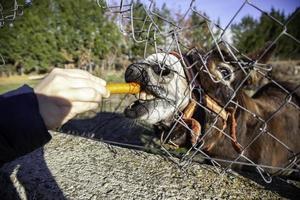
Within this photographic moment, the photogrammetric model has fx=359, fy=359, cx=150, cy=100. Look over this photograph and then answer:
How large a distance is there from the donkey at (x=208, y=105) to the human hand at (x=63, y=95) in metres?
1.03

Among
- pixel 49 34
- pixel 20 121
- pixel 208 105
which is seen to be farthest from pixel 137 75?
pixel 49 34

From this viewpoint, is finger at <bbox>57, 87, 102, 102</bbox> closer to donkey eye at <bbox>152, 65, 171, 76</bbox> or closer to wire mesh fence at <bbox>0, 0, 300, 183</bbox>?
wire mesh fence at <bbox>0, 0, 300, 183</bbox>

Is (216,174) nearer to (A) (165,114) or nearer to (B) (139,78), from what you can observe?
(A) (165,114)

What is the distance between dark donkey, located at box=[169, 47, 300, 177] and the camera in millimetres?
2489

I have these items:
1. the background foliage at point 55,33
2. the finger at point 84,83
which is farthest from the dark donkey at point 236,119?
the background foliage at point 55,33

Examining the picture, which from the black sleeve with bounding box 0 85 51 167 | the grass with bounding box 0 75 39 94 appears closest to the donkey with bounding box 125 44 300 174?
the black sleeve with bounding box 0 85 51 167

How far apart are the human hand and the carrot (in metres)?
0.37

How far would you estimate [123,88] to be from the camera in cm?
177

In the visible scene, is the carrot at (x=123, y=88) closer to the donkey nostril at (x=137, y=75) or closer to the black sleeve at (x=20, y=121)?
the donkey nostril at (x=137, y=75)

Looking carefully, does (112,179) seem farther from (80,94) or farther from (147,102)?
(80,94)

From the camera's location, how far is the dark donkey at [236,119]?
249 cm

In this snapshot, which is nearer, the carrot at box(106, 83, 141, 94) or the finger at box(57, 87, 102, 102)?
the finger at box(57, 87, 102, 102)

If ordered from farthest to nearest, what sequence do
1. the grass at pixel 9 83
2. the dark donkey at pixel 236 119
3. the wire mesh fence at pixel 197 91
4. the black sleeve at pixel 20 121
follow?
the grass at pixel 9 83 < the dark donkey at pixel 236 119 < the wire mesh fence at pixel 197 91 < the black sleeve at pixel 20 121

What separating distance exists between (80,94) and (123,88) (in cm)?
69
